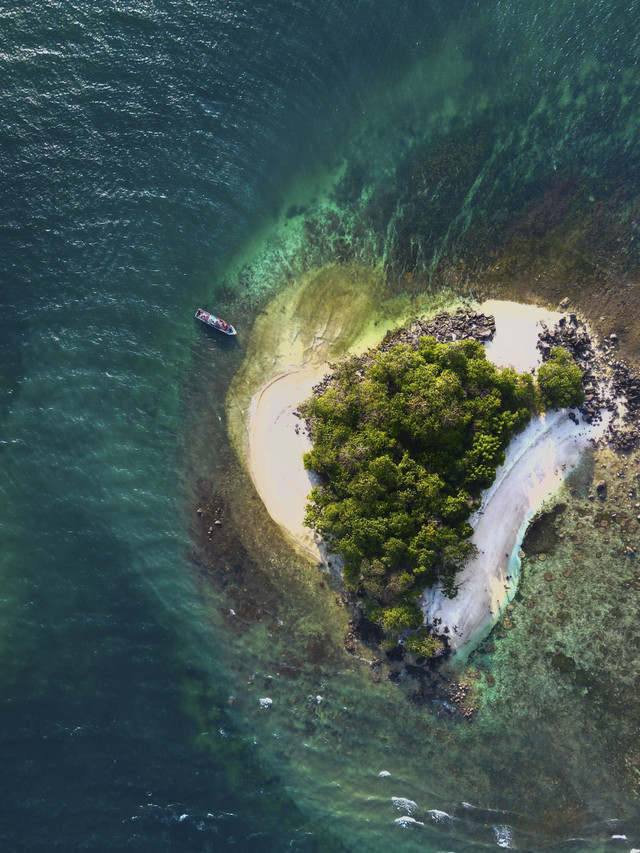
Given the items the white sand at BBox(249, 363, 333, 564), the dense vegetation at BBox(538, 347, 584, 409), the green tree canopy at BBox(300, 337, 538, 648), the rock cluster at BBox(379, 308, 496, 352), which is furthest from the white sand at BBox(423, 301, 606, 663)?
the white sand at BBox(249, 363, 333, 564)

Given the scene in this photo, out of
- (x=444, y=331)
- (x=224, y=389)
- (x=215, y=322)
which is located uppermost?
(x=215, y=322)

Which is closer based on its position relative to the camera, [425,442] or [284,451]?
[425,442]

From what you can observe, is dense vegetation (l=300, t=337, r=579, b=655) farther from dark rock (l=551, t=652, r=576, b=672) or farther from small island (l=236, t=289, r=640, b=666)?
dark rock (l=551, t=652, r=576, b=672)

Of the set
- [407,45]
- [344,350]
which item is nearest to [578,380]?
[344,350]

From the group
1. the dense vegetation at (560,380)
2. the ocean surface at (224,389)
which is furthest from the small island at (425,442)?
the ocean surface at (224,389)

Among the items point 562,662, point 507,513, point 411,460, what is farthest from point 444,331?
point 562,662

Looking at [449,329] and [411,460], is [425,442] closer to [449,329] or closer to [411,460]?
[411,460]
